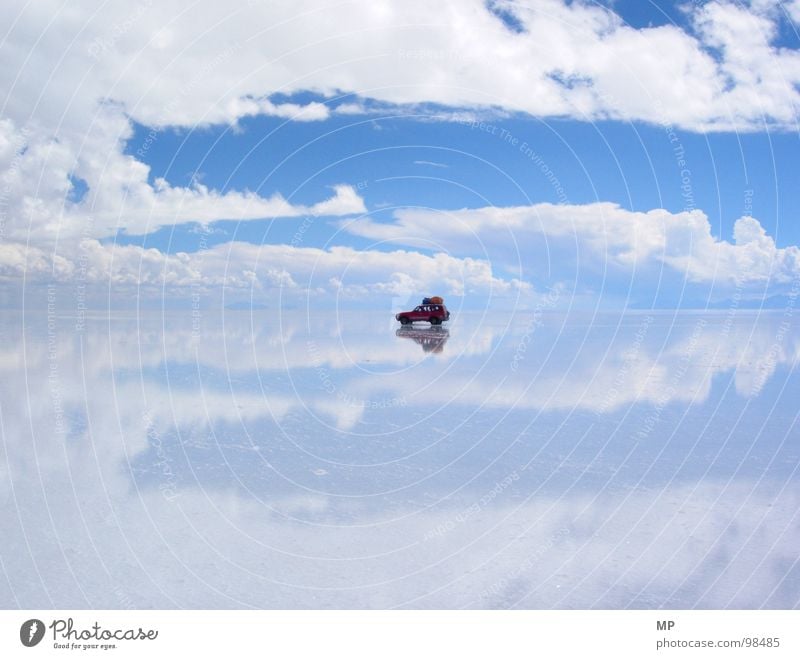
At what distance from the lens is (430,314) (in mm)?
52469

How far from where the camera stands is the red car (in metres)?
52.1

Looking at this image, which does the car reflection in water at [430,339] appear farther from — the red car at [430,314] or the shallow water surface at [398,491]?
the shallow water surface at [398,491]

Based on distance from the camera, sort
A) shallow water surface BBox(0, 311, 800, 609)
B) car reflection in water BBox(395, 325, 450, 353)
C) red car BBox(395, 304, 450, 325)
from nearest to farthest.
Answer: shallow water surface BBox(0, 311, 800, 609)
car reflection in water BBox(395, 325, 450, 353)
red car BBox(395, 304, 450, 325)

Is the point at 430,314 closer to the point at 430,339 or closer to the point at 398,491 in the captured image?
the point at 430,339

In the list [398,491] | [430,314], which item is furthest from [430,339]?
[398,491]

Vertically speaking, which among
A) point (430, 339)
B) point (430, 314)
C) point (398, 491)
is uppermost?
point (430, 314)

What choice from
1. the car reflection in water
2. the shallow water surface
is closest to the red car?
the car reflection in water

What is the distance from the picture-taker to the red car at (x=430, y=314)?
2050 inches

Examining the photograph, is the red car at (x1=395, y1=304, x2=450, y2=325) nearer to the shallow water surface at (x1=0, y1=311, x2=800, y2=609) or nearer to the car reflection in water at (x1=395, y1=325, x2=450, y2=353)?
the car reflection in water at (x1=395, y1=325, x2=450, y2=353)

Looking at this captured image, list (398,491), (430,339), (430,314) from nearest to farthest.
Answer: (398,491) → (430,339) → (430,314)

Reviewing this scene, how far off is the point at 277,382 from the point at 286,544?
1234 cm

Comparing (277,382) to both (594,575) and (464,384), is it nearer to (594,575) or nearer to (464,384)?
(464,384)

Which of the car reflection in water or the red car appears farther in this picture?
the red car

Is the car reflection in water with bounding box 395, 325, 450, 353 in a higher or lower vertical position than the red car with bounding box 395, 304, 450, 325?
lower
